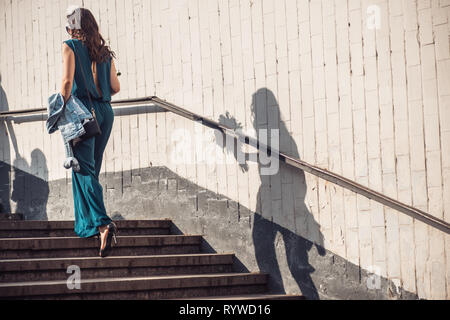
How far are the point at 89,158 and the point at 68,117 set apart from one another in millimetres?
322

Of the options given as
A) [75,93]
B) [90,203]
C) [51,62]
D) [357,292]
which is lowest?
[357,292]

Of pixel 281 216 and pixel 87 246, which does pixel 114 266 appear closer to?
pixel 87 246

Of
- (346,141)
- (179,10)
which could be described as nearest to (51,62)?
(179,10)

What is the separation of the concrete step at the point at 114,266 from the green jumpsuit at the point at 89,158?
25 centimetres

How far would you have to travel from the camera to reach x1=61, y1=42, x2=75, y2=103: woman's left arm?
5195 millimetres

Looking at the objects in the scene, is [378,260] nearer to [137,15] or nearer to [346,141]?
[346,141]

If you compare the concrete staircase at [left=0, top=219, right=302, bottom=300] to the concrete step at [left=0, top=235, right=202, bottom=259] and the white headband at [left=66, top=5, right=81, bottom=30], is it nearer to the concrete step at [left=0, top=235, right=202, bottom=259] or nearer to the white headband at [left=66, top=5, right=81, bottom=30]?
the concrete step at [left=0, top=235, right=202, bottom=259]

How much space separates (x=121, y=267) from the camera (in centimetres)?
541

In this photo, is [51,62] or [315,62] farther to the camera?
[51,62]

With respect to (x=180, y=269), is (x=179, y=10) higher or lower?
higher

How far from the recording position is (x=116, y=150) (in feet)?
23.8
